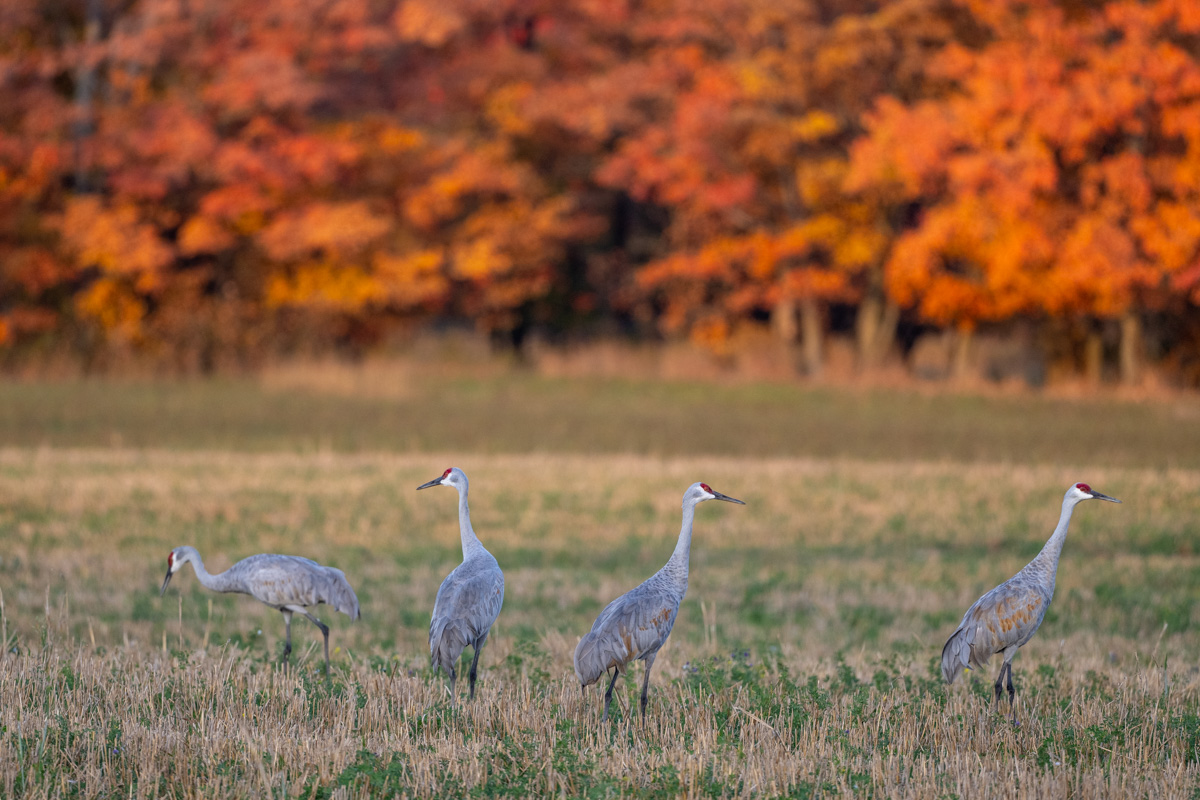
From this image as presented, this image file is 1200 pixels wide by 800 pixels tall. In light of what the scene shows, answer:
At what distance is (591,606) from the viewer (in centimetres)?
1148

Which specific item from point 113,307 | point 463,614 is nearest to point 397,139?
point 113,307

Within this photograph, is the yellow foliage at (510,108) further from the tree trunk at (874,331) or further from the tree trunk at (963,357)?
the tree trunk at (963,357)

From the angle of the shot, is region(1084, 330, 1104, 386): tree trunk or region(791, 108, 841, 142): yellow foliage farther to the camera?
region(1084, 330, 1104, 386): tree trunk

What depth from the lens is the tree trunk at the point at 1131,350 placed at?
30844mm

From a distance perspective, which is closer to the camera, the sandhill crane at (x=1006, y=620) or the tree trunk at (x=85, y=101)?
the sandhill crane at (x=1006, y=620)

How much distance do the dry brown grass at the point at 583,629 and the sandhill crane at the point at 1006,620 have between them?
26cm

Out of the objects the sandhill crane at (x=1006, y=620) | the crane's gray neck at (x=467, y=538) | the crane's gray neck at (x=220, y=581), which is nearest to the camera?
the sandhill crane at (x=1006, y=620)

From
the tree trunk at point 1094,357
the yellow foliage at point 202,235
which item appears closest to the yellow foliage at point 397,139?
the yellow foliage at point 202,235

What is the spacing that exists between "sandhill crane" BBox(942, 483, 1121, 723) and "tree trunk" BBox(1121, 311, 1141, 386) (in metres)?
25.1

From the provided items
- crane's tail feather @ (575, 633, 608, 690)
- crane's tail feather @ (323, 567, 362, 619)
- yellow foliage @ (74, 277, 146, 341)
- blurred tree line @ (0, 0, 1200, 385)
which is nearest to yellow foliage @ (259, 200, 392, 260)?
blurred tree line @ (0, 0, 1200, 385)

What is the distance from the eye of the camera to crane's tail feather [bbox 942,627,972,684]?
7379 millimetres

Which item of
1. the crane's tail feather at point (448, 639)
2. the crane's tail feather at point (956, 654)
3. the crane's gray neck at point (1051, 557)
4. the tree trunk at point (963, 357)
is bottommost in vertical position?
the crane's tail feather at point (956, 654)

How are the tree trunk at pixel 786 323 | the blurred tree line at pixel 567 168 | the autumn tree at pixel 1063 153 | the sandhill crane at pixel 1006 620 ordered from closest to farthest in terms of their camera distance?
the sandhill crane at pixel 1006 620
the autumn tree at pixel 1063 153
the blurred tree line at pixel 567 168
the tree trunk at pixel 786 323

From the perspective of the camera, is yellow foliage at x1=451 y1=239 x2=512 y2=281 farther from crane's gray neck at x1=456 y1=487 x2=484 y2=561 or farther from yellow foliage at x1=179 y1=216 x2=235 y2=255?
crane's gray neck at x1=456 y1=487 x2=484 y2=561
